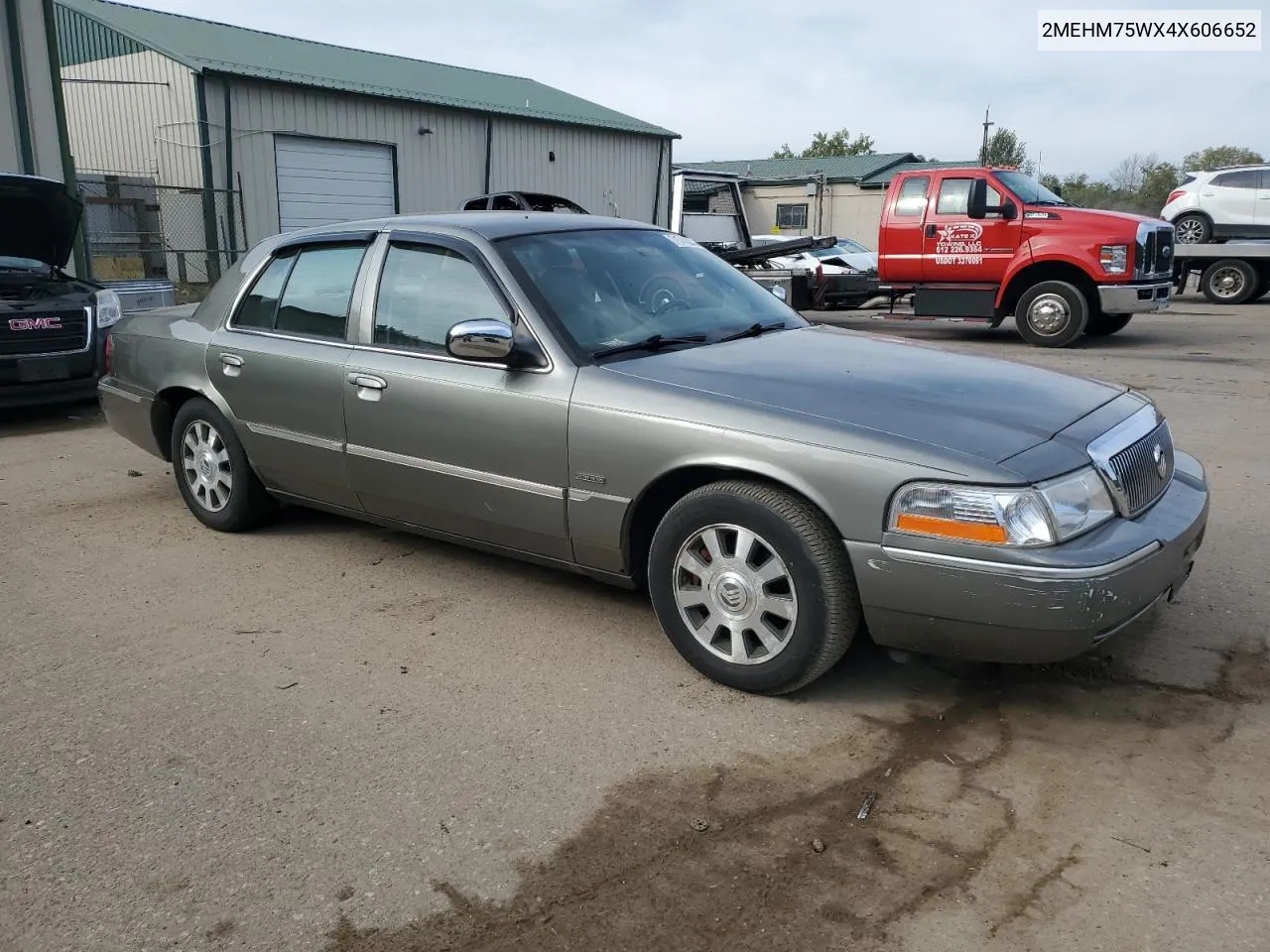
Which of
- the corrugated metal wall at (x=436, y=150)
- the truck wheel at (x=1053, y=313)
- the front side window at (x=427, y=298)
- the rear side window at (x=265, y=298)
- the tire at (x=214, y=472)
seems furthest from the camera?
the corrugated metal wall at (x=436, y=150)

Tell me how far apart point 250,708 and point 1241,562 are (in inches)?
171

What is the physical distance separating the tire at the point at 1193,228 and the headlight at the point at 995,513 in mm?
20585

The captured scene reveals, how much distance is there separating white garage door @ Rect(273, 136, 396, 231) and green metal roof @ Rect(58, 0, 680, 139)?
116cm

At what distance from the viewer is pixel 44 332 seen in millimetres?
8352

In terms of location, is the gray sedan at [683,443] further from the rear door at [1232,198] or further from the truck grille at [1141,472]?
the rear door at [1232,198]

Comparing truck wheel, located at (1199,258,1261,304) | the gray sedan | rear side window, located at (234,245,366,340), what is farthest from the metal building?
truck wheel, located at (1199,258,1261,304)

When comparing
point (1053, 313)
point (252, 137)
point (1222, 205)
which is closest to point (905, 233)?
point (1053, 313)

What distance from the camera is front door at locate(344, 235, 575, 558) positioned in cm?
400

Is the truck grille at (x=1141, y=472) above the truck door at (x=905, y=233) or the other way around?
the other way around

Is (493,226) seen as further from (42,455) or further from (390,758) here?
(42,455)

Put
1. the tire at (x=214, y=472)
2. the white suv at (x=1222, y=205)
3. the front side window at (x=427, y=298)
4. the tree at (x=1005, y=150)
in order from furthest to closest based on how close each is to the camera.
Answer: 1. the tree at (x=1005, y=150)
2. the white suv at (x=1222, y=205)
3. the tire at (x=214, y=472)
4. the front side window at (x=427, y=298)

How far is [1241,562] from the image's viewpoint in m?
4.89

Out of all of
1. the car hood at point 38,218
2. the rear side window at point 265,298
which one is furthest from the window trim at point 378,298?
the car hood at point 38,218

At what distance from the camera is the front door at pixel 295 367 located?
4730 millimetres
